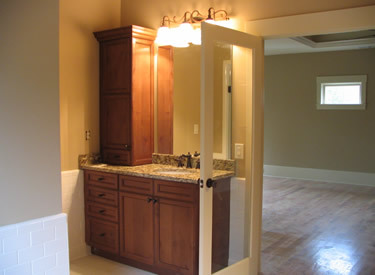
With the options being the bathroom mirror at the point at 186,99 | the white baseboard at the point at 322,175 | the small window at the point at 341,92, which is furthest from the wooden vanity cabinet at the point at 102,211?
Answer: the small window at the point at 341,92

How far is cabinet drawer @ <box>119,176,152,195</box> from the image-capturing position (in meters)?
3.42

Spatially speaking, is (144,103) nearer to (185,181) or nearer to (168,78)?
(168,78)

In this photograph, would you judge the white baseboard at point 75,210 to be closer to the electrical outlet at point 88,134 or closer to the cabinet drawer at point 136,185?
the electrical outlet at point 88,134

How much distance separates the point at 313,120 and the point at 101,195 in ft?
18.2

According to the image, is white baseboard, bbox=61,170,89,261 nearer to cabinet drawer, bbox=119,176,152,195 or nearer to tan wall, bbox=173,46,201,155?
cabinet drawer, bbox=119,176,152,195

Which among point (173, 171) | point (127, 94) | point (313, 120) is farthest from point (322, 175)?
point (127, 94)

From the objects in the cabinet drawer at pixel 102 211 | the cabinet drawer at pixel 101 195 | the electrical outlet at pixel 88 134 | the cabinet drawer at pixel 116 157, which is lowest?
the cabinet drawer at pixel 102 211

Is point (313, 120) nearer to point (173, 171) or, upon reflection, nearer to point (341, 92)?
point (341, 92)

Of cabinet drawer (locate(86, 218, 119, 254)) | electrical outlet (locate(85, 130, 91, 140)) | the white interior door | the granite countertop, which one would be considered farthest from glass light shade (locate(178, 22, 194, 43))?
cabinet drawer (locate(86, 218, 119, 254))

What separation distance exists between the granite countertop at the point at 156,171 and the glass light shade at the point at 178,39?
3.77 ft

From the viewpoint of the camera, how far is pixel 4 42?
189cm

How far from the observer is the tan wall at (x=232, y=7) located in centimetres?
297

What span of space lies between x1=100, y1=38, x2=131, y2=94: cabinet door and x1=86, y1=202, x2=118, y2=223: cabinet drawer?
1104 millimetres

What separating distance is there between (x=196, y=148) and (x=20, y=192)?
6.73 feet
